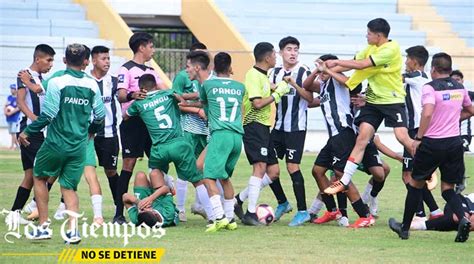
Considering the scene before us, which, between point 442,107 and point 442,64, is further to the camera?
point 442,64

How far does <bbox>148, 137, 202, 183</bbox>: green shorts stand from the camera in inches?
510

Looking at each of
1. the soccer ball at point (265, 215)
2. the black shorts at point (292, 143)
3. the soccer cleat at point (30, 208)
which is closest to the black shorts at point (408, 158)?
the black shorts at point (292, 143)

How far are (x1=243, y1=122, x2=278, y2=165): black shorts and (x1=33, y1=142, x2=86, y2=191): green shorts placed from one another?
2.61 meters

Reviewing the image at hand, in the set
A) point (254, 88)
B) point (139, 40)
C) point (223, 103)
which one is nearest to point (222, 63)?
point (223, 103)

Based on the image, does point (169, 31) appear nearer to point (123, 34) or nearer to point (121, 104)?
point (123, 34)

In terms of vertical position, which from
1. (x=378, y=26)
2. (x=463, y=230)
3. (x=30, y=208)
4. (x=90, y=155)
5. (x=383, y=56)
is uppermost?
(x=378, y=26)

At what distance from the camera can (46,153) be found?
449 inches

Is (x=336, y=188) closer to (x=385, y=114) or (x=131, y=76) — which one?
(x=385, y=114)

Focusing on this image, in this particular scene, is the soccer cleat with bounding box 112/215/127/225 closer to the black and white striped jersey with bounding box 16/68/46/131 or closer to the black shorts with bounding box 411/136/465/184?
the black and white striped jersey with bounding box 16/68/46/131

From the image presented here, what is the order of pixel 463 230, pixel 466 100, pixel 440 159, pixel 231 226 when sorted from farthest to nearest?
pixel 231 226, pixel 466 100, pixel 440 159, pixel 463 230

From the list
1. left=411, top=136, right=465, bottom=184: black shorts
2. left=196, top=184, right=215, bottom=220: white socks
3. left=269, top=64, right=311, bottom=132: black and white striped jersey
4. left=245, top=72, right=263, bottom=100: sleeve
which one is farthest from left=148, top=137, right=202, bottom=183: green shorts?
left=411, top=136, right=465, bottom=184: black shorts

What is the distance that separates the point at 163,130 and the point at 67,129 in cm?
184

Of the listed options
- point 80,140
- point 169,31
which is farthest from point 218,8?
point 80,140

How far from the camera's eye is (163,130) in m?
13.0
